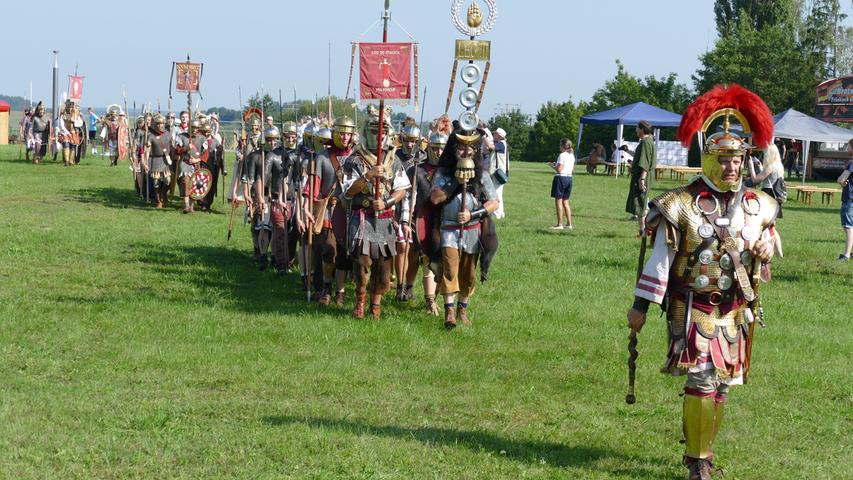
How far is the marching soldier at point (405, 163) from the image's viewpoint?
1261 cm

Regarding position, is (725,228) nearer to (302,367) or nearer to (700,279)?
(700,279)

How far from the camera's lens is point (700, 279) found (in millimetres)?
6852

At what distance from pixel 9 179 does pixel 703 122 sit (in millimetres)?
24944

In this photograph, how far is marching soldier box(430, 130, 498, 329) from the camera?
11.4m

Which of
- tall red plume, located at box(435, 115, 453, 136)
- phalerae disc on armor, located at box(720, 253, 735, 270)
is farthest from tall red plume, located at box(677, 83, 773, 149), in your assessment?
tall red plume, located at box(435, 115, 453, 136)

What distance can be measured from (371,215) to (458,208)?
38.2 inches

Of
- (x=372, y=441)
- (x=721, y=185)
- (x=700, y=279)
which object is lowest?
(x=372, y=441)

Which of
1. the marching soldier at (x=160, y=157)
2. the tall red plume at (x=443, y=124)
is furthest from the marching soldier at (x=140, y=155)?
the tall red plume at (x=443, y=124)

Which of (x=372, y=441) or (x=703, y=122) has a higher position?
(x=703, y=122)

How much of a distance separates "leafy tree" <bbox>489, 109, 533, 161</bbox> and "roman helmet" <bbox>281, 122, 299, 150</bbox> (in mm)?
47266

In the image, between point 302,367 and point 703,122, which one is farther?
point 302,367

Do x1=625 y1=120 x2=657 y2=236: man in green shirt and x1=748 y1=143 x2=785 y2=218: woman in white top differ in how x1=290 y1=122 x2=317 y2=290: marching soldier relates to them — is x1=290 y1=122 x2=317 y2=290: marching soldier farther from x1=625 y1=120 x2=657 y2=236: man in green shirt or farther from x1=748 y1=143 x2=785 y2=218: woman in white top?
x1=625 y1=120 x2=657 y2=236: man in green shirt

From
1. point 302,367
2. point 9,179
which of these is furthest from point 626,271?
point 9,179

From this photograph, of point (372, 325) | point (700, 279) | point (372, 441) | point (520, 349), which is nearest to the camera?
point (700, 279)
